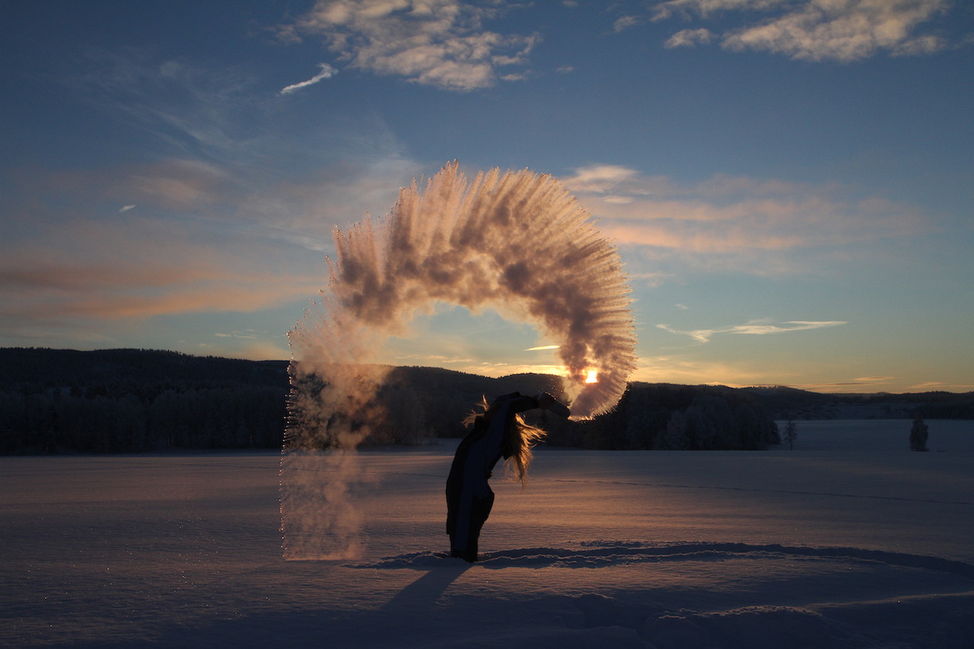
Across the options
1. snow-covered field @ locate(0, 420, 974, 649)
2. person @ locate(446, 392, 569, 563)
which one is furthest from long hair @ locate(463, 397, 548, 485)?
snow-covered field @ locate(0, 420, 974, 649)

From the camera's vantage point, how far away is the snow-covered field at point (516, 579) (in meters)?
5.96

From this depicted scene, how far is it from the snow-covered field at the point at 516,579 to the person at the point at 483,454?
0.62 metres

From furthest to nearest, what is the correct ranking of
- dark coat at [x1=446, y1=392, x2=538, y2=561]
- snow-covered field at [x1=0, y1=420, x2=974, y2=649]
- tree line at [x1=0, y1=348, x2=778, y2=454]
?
tree line at [x1=0, y1=348, x2=778, y2=454], dark coat at [x1=446, y1=392, x2=538, y2=561], snow-covered field at [x1=0, y1=420, x2=974, y2=649]

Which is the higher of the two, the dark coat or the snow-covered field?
the dark coat

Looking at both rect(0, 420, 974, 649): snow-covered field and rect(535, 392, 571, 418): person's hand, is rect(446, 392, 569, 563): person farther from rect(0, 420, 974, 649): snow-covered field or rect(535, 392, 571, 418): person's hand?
rect(0, 420, 974, 649): snow-covered field

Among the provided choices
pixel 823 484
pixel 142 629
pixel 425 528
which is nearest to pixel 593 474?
pixel 823 484

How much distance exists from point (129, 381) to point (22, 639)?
139 metres

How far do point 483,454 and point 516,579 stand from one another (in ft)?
6.98

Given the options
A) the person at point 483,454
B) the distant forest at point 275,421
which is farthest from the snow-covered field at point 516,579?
the distant forest at point 275,421

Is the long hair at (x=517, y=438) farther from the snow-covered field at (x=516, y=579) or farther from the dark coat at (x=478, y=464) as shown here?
the snow-covered field at (x=516, y=579)

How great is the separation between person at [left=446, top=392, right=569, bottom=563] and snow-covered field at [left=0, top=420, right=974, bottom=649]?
0.62 meters

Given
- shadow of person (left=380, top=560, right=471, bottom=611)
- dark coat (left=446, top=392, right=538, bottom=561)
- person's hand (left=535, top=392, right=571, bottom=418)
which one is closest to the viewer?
shadow of person (left=380, top=560, right=471, bottom=611)

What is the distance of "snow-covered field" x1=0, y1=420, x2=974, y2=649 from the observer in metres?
5.96

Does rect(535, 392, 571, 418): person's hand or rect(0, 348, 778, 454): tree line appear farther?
rect(0, 348, 778, 454): tree line
